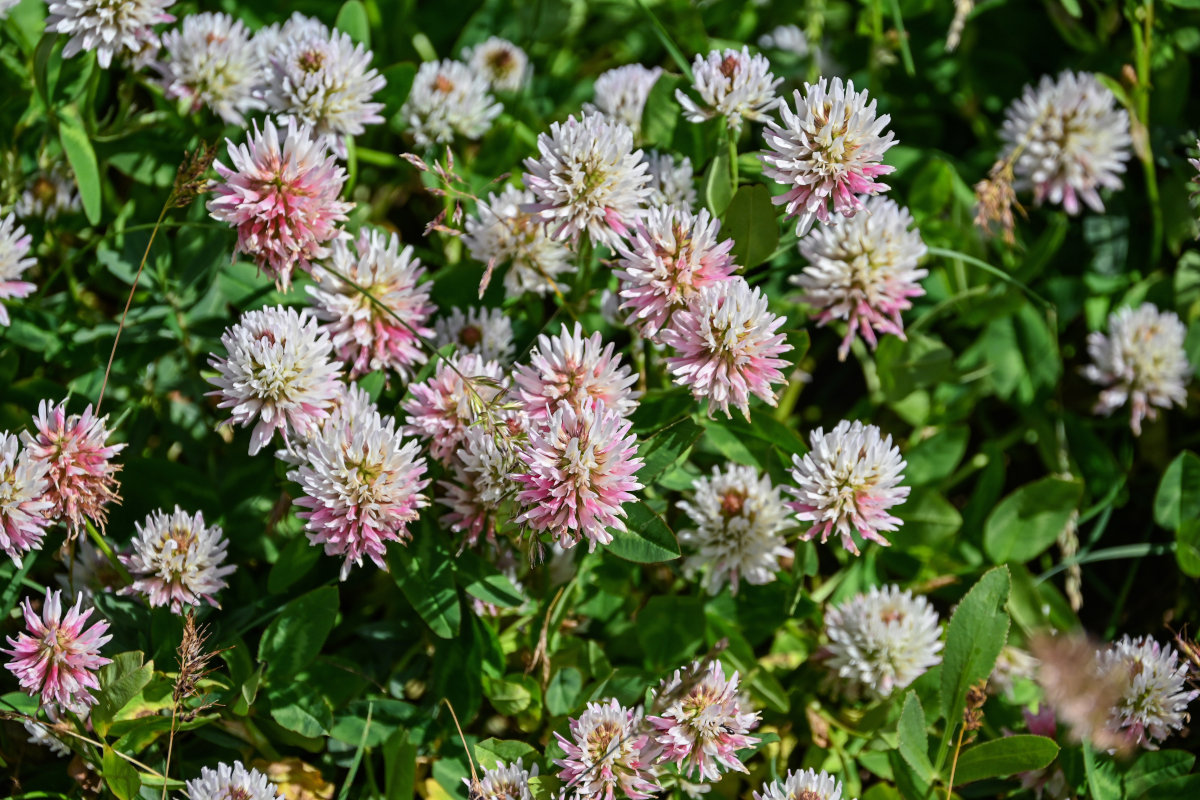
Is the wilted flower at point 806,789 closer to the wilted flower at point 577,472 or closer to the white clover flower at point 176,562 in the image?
the wilted flower at point 577,472

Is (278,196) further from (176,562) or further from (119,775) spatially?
(119,775)

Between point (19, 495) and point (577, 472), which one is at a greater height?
point (19, 495)

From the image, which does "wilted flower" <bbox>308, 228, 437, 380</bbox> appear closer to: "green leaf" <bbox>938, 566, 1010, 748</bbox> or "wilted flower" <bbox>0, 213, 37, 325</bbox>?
"wilted flower" <bbox>0, 213, 37, 325</bbox>

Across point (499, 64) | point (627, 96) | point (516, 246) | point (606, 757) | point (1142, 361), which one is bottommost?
point (606, 757)

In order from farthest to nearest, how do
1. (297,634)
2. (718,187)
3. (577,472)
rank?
1. (718,187)
2. (297,634)
3. (577,472)

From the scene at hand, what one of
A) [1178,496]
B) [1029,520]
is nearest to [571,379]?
[1029,520]

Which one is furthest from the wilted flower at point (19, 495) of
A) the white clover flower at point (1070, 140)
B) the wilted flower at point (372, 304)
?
the white clover flower at point (1070, 140)

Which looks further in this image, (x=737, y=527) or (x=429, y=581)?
(x=737, y=527)
